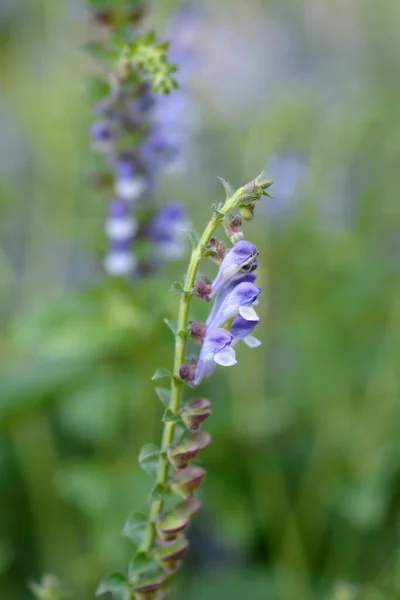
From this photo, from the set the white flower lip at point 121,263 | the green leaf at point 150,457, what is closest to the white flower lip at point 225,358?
the green leaf at point 150,457

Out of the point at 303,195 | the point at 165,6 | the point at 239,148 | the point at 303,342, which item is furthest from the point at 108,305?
the point at 165,6

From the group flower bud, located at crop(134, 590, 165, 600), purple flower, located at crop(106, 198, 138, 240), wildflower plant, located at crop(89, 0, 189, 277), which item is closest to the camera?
flower bud, located at crop(134, 590, 165, 600)

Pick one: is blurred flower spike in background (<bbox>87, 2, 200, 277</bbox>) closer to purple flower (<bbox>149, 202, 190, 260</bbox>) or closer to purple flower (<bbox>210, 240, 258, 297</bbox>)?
purple flower (<bbox>149, 202, 190, 260</bbox>)

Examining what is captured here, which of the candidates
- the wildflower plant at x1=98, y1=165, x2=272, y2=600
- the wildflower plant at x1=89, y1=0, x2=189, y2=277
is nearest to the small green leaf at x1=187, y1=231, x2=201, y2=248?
the wildflower plant at x1=98, y1=165, x2=272, y2=600

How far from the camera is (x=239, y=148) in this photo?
232cm

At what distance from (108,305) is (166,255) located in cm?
16

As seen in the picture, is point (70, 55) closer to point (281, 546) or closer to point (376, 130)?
point (376, 130)

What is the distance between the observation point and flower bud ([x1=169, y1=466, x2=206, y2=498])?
820 mm

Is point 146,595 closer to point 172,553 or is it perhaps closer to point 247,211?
point 172,553

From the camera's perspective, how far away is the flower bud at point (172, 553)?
83 cm

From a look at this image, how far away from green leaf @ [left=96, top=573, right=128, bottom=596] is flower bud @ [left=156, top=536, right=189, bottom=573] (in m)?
0.05

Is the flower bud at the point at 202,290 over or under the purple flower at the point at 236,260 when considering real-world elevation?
under

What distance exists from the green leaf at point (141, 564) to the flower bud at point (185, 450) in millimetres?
103

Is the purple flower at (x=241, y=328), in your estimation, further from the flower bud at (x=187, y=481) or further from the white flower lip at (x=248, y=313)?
the flower bud at (x=187, y=481)
